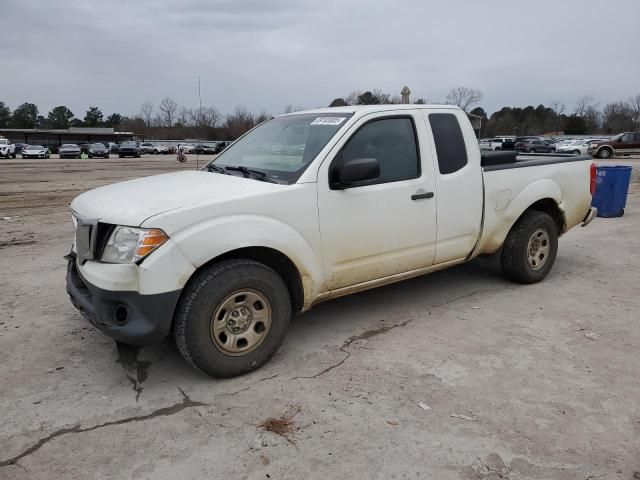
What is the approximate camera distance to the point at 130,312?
121 inches

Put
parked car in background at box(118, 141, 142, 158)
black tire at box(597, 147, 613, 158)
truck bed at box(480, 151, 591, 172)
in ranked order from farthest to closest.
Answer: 1. parked car in background at box(118, 141, 142, 158)
2. black tire at box(597, 147, 613, 158)
3. truck bed at box(480, 151, 591, 172)

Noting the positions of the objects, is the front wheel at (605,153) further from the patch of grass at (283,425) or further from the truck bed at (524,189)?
the patch of grass at (283,425)

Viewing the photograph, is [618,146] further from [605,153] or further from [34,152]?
[34,152]

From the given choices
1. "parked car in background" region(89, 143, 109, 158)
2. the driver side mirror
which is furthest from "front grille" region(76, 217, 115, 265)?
"parked car in background" region(89, 143, 109, 158)

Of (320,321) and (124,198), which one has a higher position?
(124,198)

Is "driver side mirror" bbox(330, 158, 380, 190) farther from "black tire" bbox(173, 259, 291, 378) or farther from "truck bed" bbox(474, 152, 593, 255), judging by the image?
"truck bed" bbox(474, 152, 593, 255)

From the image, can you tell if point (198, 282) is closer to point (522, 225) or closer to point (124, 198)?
point (124, 198)

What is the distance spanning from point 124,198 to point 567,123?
4305 inches

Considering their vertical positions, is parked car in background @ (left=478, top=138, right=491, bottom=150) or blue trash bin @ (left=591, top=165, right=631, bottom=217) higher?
parked car in background @ (left=478, top=138, right=491, bottom=150)

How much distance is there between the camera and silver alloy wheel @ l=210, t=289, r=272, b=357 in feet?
10.8

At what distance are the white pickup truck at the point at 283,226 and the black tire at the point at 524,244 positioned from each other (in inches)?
1.5

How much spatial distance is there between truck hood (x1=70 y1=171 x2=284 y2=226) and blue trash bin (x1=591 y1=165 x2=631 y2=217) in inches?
341

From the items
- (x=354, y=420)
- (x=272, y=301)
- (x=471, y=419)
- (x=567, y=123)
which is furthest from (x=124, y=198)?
(x=567, y=123)

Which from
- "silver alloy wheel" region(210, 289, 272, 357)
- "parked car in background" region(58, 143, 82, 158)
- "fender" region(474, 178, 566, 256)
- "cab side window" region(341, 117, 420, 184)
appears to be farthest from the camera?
"parked car in background" region(58, 143, 82, 158)
